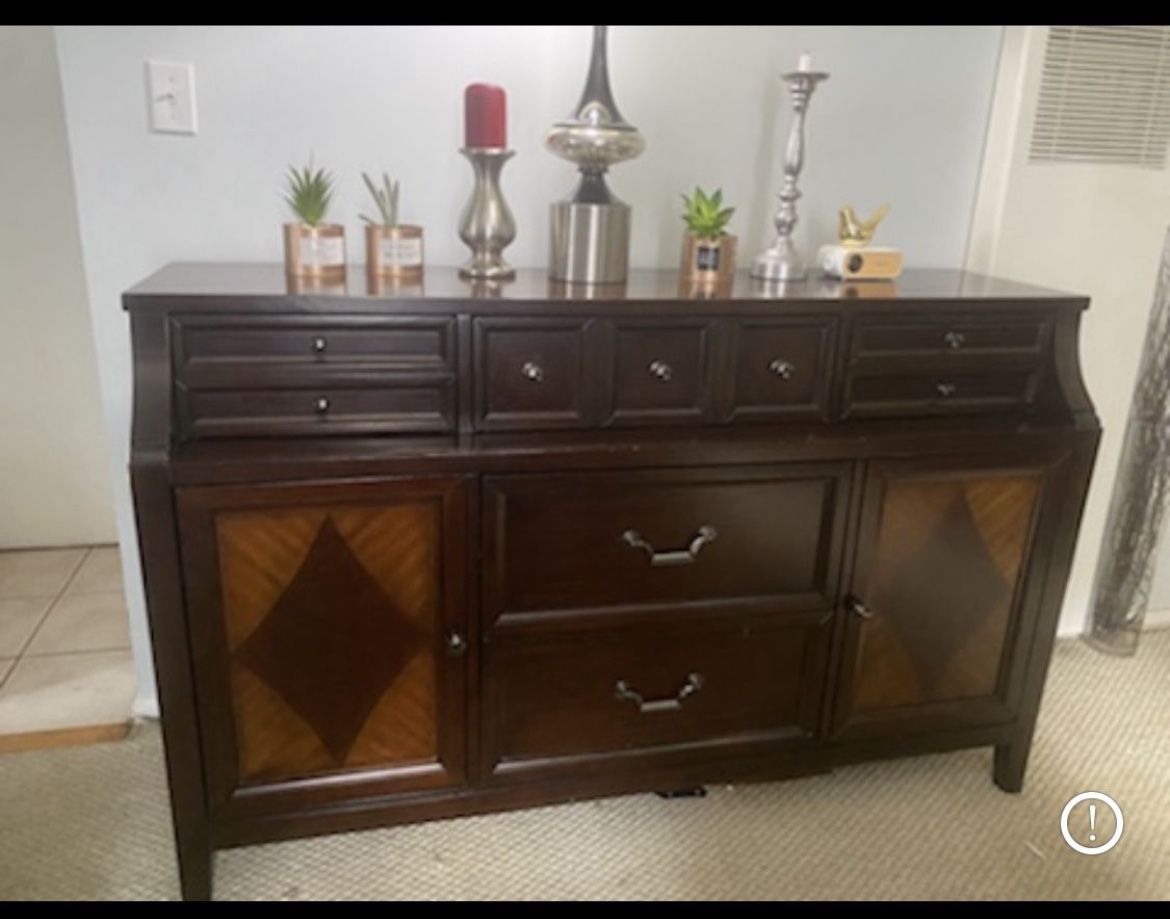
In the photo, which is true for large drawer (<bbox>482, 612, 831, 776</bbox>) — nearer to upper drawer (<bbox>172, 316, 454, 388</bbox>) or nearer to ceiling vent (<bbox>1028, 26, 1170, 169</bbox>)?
upper drawer (<bbox>172, 316, 454, 388</bbox>)

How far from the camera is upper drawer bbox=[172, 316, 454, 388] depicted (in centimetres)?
123

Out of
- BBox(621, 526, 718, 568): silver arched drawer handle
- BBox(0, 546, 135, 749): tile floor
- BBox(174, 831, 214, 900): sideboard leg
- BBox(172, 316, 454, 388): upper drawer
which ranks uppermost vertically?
BBox(172, 316, 454, 388): upper drawer

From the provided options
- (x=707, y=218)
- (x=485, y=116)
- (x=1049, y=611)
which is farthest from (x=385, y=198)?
(x=1049, y=611)

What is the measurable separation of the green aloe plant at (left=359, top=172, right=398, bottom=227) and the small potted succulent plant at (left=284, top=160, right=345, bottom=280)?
0.38ft

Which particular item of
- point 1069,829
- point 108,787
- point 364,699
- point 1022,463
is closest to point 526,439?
point 364,699

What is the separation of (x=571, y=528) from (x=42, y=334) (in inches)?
73.6

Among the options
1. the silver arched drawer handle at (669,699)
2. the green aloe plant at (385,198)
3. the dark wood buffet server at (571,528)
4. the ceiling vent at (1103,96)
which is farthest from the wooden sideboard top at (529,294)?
the silver arched drawer handle at (669,699)

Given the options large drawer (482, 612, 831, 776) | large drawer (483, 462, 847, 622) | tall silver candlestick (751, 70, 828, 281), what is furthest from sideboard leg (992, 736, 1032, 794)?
tall silver candlestick (751, 70, 828, 281)

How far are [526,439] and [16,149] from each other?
1838mm

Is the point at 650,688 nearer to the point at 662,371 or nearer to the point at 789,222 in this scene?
the point at 662,371

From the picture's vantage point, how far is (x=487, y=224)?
1.46m

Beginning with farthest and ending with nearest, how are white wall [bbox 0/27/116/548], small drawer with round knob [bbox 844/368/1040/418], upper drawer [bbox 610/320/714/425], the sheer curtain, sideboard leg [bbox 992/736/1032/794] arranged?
white wall [bbox 0/27/116/548]
the sheer curtain
sideboard leg [bbox 992/736/1032/794]
small drawer with round knob [bbox 844/368/1040/418]
upper drawer [bbox 610/320/714/425]

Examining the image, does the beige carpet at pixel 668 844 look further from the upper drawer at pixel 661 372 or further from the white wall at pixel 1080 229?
the white wall at pixel 1080 229
